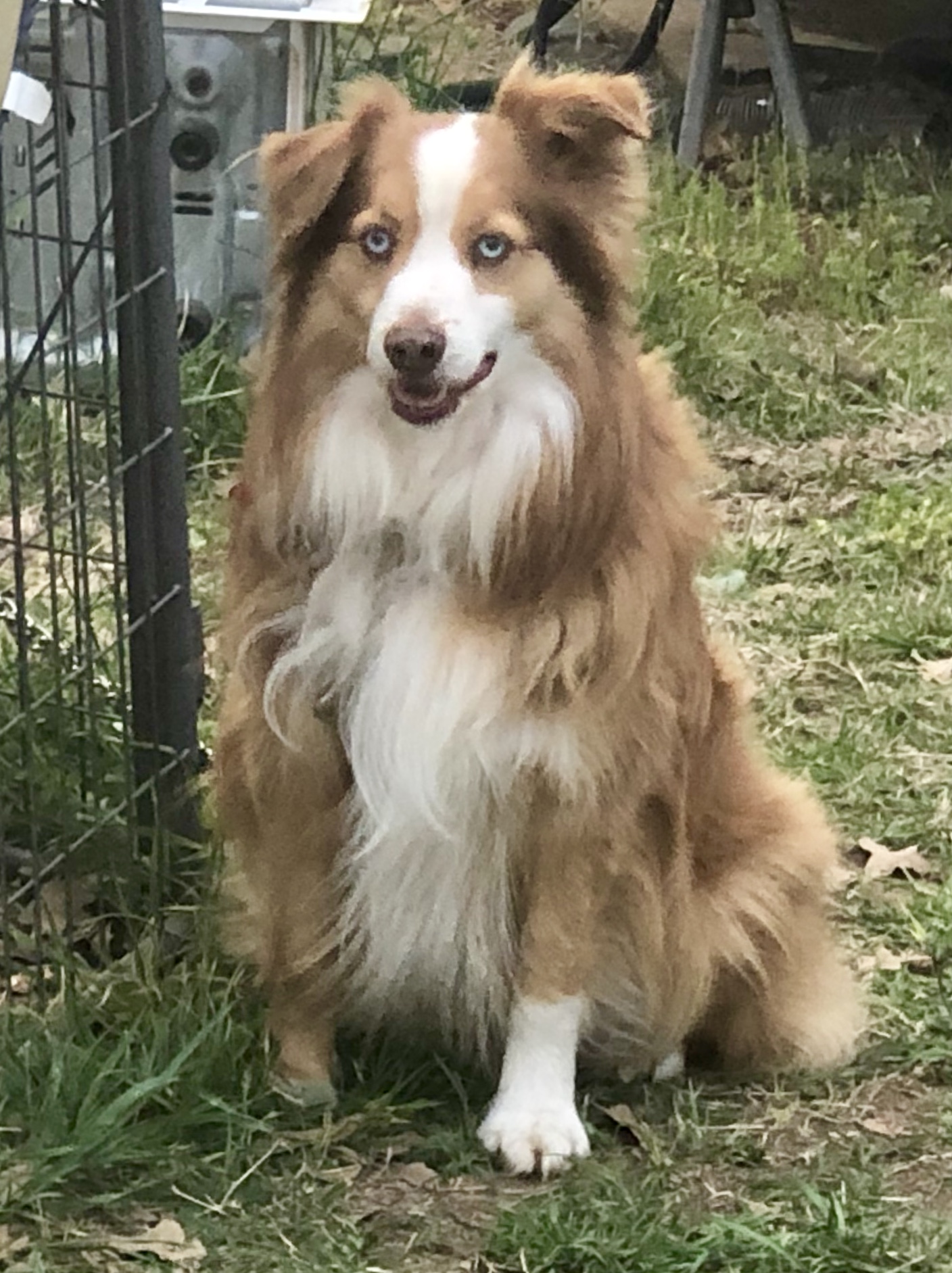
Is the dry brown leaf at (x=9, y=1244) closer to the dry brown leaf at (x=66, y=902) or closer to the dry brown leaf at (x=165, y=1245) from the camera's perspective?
the dry brown leaf at (x=165, y=1245)

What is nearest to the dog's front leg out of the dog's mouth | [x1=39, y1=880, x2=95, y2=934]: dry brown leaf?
the dog's mouth

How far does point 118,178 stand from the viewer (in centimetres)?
230

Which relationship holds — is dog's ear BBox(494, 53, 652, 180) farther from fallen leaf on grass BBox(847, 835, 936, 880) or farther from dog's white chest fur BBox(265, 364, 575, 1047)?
fallen leaf on grass BBox(847, 835, 936, 880)

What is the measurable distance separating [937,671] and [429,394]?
5.74 feet

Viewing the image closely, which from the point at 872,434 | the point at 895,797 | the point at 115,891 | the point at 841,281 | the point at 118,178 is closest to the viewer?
the point at 118,178

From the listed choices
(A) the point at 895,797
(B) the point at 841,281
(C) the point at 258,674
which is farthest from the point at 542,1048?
(B) the point at 841,281

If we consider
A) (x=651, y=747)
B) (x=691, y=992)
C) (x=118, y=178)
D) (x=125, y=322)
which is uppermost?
(x=118, y=178)

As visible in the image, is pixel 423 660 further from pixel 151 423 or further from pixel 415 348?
pixel 151 423

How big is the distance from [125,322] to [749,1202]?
51.1 inches

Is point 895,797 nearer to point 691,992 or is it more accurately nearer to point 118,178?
point 691,992

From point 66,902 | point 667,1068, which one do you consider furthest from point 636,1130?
point 66,902

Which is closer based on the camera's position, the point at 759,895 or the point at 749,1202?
the point at 749,1202

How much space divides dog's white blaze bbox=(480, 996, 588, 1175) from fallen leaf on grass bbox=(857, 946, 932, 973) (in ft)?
1.84

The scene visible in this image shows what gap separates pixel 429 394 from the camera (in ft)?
6.40
